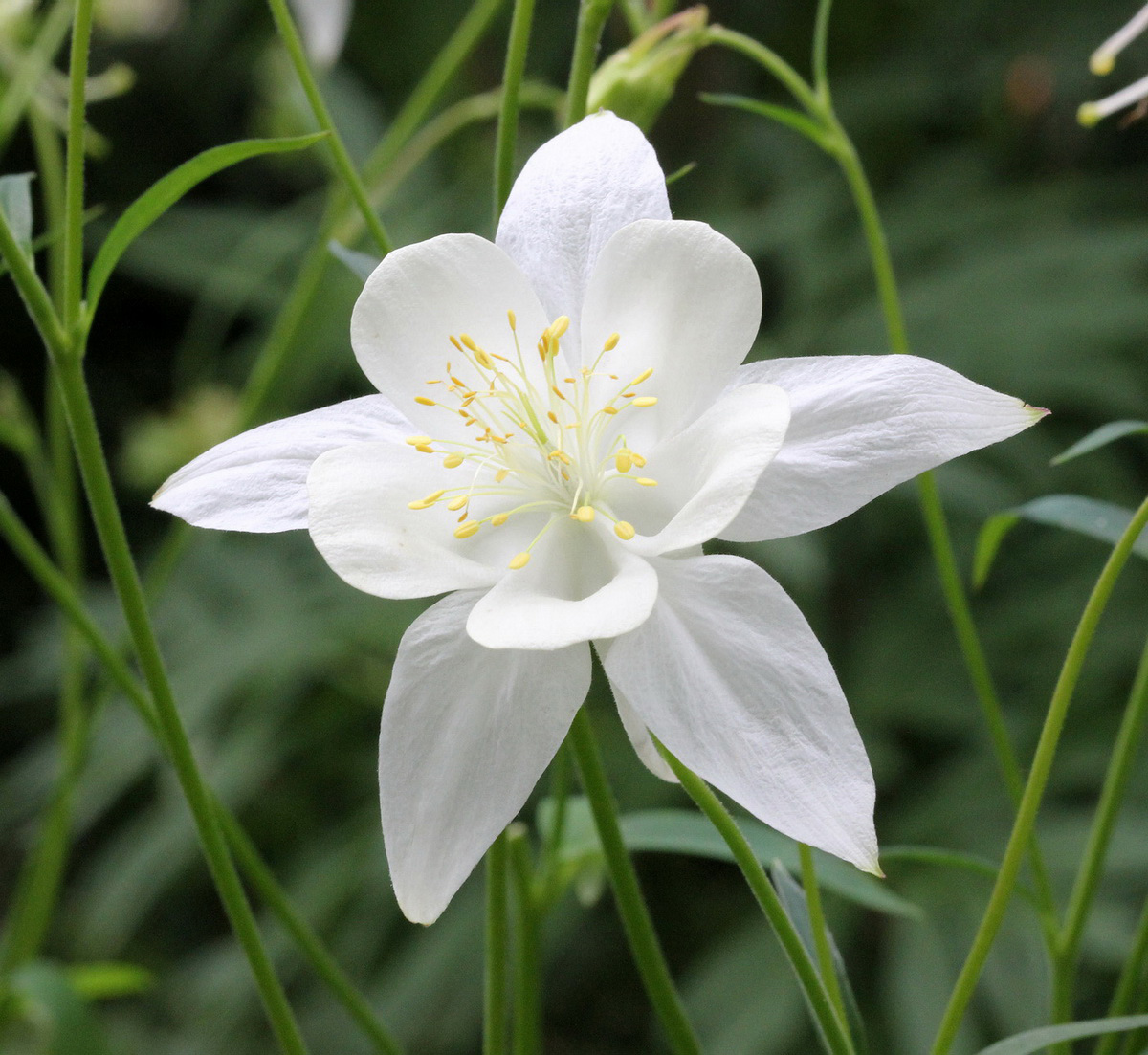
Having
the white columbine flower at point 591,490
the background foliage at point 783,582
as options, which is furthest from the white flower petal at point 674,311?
the background foliage at point 783,582

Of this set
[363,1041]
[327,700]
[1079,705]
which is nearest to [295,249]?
[327,700]

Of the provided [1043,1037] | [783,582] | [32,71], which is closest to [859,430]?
[1043,1037]

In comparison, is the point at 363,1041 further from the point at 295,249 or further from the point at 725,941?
the point at 295,249

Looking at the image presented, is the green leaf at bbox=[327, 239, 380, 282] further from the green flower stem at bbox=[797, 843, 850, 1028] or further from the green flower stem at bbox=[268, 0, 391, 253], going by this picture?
the green flower stem at bbox=[797, 843, 850, 1028]

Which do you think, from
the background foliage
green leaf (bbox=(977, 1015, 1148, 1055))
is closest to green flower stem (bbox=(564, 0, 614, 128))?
green leaf (bbox=(977, 1015, 1148, 1055))

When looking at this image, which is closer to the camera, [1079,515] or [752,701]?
[752,701]

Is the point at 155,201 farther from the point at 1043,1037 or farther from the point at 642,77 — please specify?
the point at 1043,1037

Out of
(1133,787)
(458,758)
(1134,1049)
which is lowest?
(1133,787)

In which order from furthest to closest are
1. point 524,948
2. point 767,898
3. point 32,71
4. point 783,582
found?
point 783,582, point 32,71, point 524,948, point 767,898
